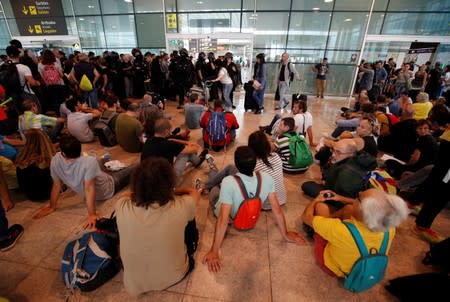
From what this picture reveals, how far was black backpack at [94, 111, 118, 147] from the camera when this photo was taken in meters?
4.39

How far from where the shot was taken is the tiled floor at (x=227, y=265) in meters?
1.80

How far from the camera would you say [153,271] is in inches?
62.5

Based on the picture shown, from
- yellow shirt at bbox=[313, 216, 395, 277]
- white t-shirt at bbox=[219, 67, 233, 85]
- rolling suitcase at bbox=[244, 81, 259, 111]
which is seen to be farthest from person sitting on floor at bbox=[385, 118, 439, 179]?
white t-shirt at bbox=[219, 67, 233, 85]

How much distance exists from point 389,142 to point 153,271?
4693mm

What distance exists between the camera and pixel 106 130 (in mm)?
4406

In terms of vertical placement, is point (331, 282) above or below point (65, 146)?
below

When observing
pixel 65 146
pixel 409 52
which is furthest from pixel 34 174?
pixel 409 52

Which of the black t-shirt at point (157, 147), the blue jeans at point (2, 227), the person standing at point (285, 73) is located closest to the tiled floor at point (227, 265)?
the blue jeans at point (2, 227)

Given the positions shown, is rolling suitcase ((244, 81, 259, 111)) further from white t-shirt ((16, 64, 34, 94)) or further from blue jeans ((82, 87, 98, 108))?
white t-shirt ((16, 64, 34, 94))

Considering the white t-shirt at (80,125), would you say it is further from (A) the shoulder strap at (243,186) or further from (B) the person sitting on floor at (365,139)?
(B) the person sitting on floor at (365,139)

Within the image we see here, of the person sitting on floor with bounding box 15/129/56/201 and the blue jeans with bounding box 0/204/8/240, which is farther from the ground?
the person sitting on floor with bounding box 15/129/56/201

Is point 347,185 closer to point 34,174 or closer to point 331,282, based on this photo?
point 331,282

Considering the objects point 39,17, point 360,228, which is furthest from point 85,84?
point 39,17

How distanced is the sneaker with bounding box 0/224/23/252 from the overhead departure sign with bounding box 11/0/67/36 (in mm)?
13035
